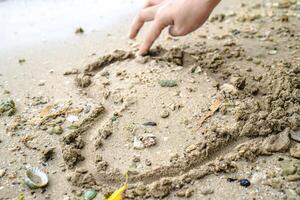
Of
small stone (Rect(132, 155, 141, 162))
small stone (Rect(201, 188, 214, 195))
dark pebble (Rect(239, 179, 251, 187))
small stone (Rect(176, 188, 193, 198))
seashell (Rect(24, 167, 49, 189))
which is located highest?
seashell (Rect(24, 167, 49, 189))

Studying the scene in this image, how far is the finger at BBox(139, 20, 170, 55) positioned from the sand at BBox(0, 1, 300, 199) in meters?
0.07

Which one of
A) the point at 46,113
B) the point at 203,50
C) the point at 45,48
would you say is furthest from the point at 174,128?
the point at 45,48

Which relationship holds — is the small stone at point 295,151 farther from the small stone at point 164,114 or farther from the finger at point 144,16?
the finger at point 144,16

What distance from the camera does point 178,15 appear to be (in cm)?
259

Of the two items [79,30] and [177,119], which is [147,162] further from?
[79,30]

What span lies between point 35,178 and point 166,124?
0.69 m

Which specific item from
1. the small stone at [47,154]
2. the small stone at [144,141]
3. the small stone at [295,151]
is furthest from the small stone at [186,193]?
the small stone at [47,154]

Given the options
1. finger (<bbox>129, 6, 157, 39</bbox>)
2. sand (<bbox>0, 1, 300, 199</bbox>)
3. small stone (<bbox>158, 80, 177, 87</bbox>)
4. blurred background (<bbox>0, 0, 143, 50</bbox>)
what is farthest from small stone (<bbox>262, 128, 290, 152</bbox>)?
blurred background (<bbox>0, 0, 143, 50</bbox>)

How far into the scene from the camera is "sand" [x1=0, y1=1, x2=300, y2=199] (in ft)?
6.44

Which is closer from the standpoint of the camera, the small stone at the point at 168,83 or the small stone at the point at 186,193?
the small stone at the point at 186,193

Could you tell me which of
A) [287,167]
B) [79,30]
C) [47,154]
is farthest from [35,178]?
[79,30]

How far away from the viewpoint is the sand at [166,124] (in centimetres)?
196

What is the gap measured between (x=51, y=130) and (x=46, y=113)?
0.57 feet

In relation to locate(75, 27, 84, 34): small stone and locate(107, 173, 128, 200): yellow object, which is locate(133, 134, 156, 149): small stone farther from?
locate(75, 27, 84, 34): small stone
